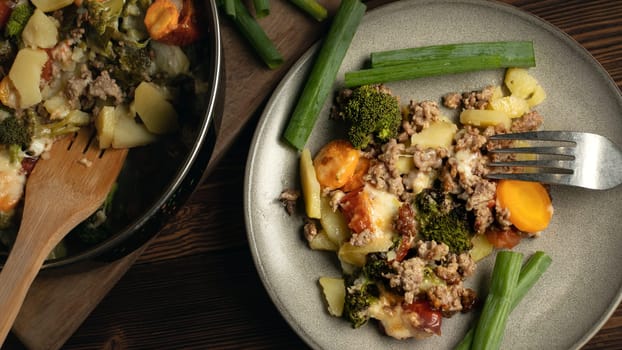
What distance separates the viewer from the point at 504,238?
107 inches

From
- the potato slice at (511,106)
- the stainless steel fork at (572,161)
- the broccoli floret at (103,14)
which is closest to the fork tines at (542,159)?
the stainless steel fork at (572,161)

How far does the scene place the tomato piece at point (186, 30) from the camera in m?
2.49

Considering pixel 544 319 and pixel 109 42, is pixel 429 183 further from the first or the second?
pixel 109 42

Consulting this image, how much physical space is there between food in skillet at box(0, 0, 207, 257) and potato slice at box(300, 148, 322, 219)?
52cm

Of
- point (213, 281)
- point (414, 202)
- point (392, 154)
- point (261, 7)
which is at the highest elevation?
point (261, 7)

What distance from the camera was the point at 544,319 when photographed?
2771 millimetres

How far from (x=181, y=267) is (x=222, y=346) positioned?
396 millimetres

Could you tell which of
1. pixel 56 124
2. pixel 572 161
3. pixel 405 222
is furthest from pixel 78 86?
pixel 572 161

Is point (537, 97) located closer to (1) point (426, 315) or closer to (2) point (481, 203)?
(2) point (481, 203)

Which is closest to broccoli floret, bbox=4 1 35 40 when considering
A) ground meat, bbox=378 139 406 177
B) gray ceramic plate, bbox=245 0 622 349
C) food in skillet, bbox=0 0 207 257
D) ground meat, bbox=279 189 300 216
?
food in skillet, bbox=0 0 207 257

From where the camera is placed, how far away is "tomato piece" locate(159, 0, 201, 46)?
249 cm

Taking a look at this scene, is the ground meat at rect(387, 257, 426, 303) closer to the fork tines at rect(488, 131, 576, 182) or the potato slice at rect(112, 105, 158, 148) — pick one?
the fork tines at rect(488, 131, 576, 182)

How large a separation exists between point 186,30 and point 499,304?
158cm

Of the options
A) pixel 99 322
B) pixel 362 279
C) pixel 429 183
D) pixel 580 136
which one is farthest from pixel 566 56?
pixel 99 322
